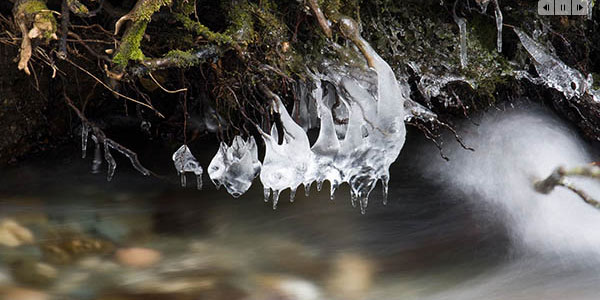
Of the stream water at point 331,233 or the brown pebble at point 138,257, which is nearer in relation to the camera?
the stream water at point 331,233

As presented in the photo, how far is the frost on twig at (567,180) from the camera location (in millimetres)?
3039

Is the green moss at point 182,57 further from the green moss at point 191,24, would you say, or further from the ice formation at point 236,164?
the ice formation at point 236,164

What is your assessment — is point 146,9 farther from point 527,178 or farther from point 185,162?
point 527,178

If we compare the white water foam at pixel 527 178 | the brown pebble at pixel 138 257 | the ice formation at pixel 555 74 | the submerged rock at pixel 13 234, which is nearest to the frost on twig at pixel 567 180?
the white water foam at pixel 527 178

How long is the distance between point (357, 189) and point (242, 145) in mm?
692

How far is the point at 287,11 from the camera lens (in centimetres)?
287

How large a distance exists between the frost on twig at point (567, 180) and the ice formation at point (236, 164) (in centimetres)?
168

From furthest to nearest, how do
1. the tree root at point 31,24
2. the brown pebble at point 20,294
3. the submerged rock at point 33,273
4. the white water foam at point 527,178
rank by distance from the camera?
1. the white water foam at point 527,178
2. the submerged rock at point 33,273
3. the brown pebble at point 20,294
4. the tree root at point 31,24

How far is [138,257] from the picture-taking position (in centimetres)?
293

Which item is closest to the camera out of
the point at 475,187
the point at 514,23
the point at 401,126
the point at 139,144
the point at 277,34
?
the point at 401,126

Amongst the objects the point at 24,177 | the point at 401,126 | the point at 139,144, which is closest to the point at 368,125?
the point at 401,126

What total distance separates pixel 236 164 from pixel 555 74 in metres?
1.87

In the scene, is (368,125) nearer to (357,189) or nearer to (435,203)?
(357,189)

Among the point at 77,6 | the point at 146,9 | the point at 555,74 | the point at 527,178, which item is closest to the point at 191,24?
the point at 146,9
